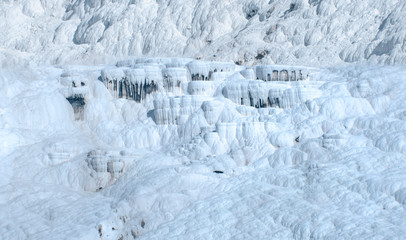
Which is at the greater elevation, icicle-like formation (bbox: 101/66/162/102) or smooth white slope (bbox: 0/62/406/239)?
icicle-like formation (bbox: 101/66/162/102)

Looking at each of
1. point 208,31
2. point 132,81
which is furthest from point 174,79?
point 208,31

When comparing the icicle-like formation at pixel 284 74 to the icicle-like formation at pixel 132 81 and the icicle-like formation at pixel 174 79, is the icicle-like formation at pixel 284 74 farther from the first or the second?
the icicle-like formation at pixel 132 81

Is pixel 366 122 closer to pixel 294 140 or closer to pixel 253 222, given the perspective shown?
pixel 294 140

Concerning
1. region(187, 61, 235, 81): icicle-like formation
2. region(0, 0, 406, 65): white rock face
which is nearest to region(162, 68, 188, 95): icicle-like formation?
region(187, 61, 235, 81): icicle-like formation

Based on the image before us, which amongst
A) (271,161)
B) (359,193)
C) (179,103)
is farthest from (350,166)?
(179,103)

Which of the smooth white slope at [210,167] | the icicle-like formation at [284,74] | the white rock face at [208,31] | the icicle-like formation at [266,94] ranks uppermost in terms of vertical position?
the white rock face at [208,31]

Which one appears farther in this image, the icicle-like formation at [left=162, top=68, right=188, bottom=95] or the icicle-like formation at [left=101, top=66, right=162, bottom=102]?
the icicle-like formation at [left=162, top=68, right=188, bottom=95]

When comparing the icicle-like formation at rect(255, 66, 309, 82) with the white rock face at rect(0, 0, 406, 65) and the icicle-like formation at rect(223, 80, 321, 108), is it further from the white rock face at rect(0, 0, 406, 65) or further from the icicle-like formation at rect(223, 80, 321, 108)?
the white rock face at rect(0, 0, 406, 65)

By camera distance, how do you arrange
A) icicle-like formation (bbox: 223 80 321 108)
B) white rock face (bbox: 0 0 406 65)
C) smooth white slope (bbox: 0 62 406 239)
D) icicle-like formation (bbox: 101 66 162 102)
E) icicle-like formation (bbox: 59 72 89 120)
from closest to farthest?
smooth white slope (bbox: 0 62 406 239) → icicle-like formation (bbox: 223 80 321 108) → icicle-like formation (bbox: 59 72 89 120) → icicle-like formation (bbox: 101 66 162 102) → white rock face (bbox: 0 0 406 65)

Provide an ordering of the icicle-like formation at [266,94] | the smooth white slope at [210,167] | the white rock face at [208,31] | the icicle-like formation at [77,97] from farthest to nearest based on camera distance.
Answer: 1. the white rock face at [208,31]
2. the icicle-like formation at [77,97]
3. the icicle-like formation at [266,94]
4. the smooth white slope at [210,167]

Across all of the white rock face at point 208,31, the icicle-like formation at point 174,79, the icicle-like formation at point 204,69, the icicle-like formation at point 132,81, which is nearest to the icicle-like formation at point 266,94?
the icicle-like formation at point 204,69

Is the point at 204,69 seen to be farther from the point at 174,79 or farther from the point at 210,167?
the point at 210,167
